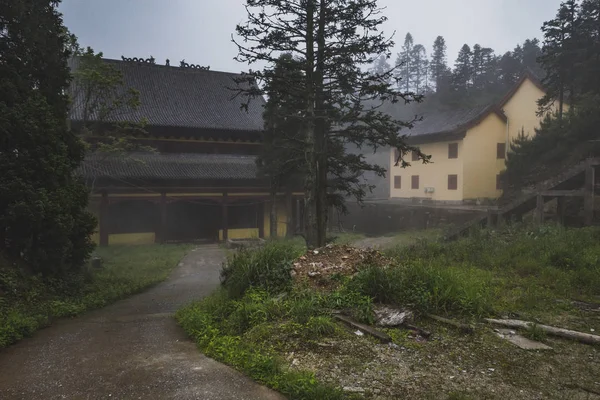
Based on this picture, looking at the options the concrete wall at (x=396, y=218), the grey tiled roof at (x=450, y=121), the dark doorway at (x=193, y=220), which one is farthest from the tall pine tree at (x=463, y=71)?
the dark doorway at (x=193, y=220)

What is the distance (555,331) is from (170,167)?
19.3 metres

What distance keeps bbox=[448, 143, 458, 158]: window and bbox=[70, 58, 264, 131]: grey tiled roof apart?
45.6 ft

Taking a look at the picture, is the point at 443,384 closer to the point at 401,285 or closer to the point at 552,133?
the point at 401,285

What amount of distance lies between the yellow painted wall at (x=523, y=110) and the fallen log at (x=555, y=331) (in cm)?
2695

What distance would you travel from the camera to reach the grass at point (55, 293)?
22.1 ft

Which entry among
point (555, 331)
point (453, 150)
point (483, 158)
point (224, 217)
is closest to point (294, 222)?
point (224, 217)

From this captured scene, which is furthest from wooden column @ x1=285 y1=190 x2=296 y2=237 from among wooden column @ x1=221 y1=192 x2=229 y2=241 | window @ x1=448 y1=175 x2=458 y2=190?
window @ x1=448 y1=175 x2=458 y2=190

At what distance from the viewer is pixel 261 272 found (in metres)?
7.68

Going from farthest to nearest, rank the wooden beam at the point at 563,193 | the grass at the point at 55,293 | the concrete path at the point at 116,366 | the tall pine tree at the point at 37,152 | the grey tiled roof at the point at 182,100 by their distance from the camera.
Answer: the grey tiled roof at the point at 182,100, the wooden beam at the point at 563,193, the tall pine tree at the point at 37,152, the grass at the point at 55,293, the concrete path at the point at 116,366

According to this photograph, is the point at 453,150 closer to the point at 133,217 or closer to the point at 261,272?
the point at 133,217

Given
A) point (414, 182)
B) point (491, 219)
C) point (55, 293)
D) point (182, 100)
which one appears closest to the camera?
point (55, 293)

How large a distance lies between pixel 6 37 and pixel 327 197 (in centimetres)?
903

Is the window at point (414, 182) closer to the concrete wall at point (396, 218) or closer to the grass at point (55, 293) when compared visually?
the concrete wall at point (396, 218)

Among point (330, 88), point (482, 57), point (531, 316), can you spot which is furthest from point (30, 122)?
point (482, 57)
